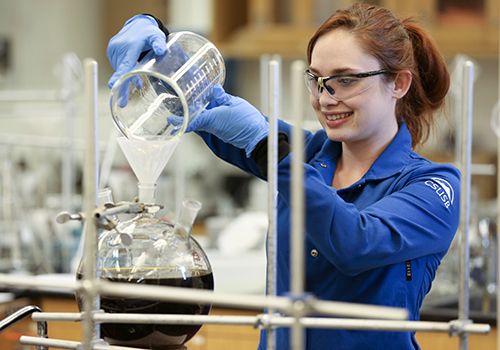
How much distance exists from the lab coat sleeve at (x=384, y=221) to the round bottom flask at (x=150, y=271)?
0.14 metres

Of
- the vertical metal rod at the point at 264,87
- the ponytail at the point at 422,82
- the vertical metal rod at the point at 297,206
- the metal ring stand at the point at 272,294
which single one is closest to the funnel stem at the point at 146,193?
the metal ring stand at the point at 272,294

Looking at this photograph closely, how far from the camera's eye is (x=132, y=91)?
0.69 meters

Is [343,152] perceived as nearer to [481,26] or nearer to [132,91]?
[132,91]

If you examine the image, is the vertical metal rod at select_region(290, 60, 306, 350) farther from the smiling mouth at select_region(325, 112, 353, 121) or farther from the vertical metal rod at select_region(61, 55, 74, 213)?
the vertical metal rod at select_region(61, 55, 74, 213)

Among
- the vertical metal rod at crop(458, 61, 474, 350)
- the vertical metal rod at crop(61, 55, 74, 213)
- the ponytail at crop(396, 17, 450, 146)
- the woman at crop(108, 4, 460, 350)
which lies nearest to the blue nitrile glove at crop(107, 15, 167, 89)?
the woman at crop(108, 4, 460, 350)

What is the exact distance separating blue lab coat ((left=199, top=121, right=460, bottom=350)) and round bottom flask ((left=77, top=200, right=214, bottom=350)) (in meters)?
0.14

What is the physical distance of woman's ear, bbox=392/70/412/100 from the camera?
36.9 inches

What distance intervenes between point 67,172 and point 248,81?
2339mm

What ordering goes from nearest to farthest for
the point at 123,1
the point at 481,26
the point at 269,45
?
the point at 481,26 < the point at 269,45 < the point at 123,1

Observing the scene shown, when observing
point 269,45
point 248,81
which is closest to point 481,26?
point 269,45

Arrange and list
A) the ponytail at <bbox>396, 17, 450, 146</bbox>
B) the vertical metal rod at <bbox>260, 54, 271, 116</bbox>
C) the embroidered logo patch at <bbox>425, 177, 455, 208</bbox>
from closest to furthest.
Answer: the embroidered logo patch at <bbox>425, 177, 455, 208</bbox>
the ponytail at <bbox>396, 17, 450, 146</bbox>
the vertical metal rod at <bbox>260, 54, 271, 116</bbox>

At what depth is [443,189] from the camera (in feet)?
2.80

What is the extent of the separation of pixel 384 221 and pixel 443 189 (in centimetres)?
14

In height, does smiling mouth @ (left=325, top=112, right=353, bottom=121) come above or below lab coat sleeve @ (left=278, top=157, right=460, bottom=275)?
above
